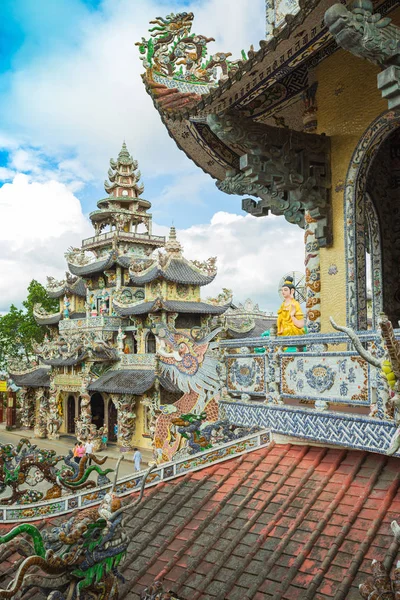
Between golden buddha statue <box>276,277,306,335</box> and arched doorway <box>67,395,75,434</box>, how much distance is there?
102ft

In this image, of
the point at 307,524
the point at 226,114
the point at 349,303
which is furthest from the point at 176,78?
the point at 307,524

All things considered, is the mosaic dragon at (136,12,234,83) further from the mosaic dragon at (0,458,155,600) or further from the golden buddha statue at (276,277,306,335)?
the mosaic dragon at (0,458,155,600)

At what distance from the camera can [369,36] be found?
4.03 metres

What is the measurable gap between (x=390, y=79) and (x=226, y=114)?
1816 mm

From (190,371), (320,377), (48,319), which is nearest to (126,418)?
(48,319)

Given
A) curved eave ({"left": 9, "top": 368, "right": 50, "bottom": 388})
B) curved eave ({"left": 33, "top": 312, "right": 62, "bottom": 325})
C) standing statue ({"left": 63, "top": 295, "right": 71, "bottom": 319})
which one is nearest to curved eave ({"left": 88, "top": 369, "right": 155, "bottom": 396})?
curved eave ({"left": 9, "top": 368, "right": 50, "bottom": 388})

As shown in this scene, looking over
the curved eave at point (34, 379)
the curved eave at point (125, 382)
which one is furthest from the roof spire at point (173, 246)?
the curved eave at point (34, 379)

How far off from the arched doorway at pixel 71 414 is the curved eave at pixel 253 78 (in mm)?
30269

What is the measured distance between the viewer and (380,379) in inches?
165

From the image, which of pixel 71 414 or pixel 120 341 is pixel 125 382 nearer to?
pixel 120 341

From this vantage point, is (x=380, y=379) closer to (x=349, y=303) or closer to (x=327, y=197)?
(x=349, y=303)

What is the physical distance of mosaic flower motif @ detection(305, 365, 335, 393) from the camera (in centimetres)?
466

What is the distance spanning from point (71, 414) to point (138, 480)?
3153 cm

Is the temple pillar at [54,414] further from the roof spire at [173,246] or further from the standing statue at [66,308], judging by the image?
the roof spire at [173,246]
